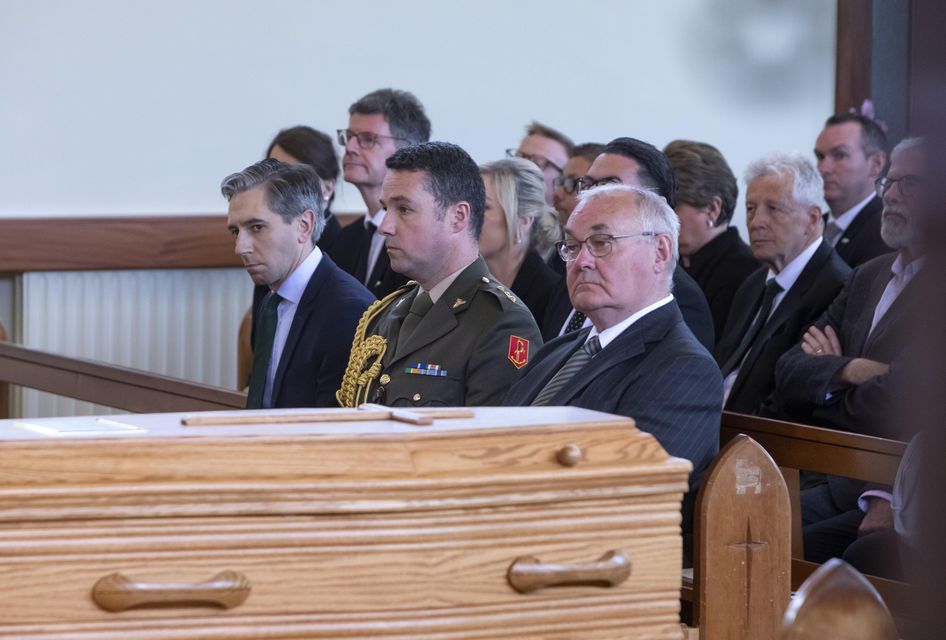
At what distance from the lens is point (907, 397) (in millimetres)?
425

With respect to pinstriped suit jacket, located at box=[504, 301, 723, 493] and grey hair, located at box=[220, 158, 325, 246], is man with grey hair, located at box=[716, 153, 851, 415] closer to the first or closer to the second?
pinstriped suit jacket, located at box=[504, 301, 723, 493]

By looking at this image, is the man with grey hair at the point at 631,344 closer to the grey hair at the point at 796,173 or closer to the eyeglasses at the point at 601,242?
the eyeglasses at the point at 601,242

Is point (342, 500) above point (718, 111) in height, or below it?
below

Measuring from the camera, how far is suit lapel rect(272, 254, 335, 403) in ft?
11.2

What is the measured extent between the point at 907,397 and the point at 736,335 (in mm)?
3638

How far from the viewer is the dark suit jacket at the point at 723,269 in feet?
14.6

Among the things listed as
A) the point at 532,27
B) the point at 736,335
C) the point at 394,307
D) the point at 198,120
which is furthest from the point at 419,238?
the point at 532,27

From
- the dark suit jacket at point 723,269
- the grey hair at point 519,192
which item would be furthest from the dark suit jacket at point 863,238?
the grey hair at point 519,192

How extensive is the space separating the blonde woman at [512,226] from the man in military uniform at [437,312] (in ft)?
2.71

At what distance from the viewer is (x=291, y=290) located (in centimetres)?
356

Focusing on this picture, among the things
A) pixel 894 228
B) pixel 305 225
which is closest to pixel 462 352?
pixel 305 225

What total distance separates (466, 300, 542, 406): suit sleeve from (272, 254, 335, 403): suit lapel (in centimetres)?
72

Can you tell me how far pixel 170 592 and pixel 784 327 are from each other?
276 centimetres

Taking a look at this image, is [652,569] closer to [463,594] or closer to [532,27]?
[463,594]
